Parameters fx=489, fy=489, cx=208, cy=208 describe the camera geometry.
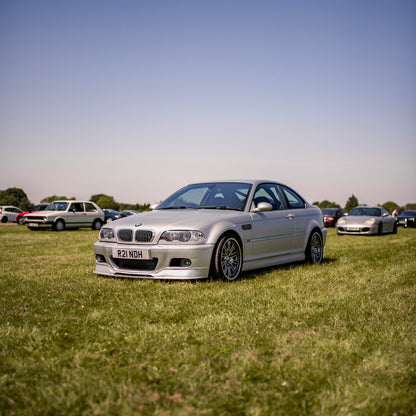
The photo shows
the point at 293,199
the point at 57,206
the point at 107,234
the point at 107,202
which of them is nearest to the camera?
the point at 107,234

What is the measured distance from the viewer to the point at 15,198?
128750 millimetres

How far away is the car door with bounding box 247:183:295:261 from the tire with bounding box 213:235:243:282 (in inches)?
16.6

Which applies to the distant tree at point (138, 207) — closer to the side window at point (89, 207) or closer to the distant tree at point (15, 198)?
the distant tree at point (15, 198)

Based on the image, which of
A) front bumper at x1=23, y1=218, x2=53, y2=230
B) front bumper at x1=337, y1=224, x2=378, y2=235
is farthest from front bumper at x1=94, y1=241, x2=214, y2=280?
front bumper at x1=23, y1=218, x2=53, y2=230

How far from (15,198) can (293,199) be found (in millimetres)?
130460

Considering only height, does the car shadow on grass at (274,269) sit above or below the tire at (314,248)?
below

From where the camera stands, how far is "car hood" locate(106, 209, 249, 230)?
6953mm

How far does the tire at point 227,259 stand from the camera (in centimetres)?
697

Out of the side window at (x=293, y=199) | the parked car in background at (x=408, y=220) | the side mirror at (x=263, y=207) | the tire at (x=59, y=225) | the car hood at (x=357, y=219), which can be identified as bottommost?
the tire at (x=59, y=225)

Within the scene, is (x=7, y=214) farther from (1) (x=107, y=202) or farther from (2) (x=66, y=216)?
(1) (x=107, y=202)

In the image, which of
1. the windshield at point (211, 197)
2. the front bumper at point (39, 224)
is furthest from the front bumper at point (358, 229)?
the windshield at point (211, 197)

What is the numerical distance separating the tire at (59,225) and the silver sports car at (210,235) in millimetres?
17855

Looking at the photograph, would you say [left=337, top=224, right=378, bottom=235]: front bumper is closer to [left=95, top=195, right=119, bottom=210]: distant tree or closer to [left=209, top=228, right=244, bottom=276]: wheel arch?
[left=209, top=228, right=244, bottom=276]: wheel arch

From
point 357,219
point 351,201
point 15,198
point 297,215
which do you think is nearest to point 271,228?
point 297,215
